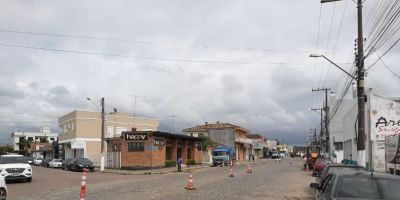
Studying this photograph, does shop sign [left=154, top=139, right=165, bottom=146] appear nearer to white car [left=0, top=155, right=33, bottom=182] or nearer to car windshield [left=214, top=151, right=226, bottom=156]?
car windshield [left=214, top=151, right=226, bottom=156]

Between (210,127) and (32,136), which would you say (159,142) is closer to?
(210,127)

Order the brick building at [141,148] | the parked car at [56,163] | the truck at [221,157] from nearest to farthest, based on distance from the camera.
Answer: the brick building at [141,148], the parked car at [56,163], the truck at [221,157]

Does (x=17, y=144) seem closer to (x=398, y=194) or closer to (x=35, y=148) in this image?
(x=35, y=148)

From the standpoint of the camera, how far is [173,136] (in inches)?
2371

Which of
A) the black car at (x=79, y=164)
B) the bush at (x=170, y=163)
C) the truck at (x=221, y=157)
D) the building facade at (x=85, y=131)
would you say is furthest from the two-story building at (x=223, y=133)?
the black car at (x=79, y=164)

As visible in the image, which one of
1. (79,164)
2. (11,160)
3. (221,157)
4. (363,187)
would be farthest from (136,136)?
(363,187)

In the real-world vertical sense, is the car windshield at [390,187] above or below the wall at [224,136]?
below

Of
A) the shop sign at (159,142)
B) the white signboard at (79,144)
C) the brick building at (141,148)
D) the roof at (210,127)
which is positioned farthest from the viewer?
the roof at (210,127)

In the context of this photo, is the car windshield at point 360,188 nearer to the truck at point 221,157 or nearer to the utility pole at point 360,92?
the utility pole at point 360,92

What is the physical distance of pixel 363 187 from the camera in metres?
9.52

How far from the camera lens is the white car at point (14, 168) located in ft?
93.6

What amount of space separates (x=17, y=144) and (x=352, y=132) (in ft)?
395

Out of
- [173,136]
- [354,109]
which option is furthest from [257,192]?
[173,136]

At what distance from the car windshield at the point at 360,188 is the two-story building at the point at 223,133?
3428 inches
